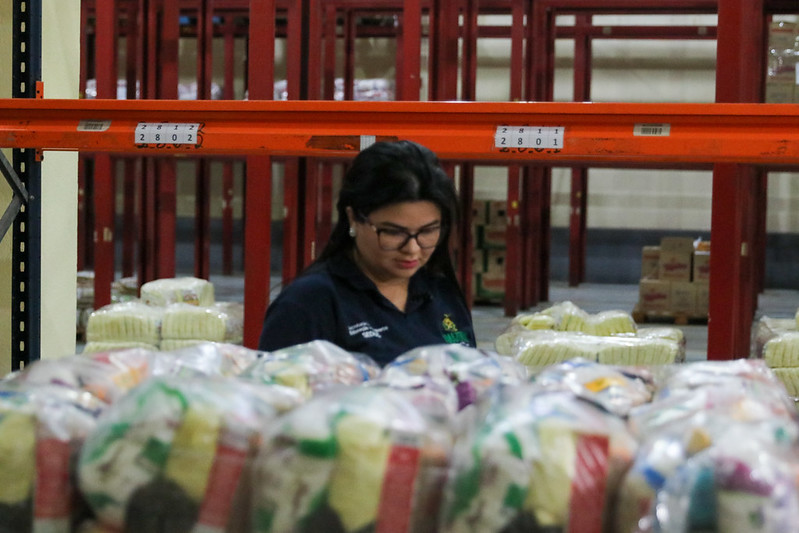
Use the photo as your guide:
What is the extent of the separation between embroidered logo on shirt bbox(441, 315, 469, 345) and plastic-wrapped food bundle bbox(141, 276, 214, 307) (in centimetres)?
327

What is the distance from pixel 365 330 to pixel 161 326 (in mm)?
2652

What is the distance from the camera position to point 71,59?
429cm

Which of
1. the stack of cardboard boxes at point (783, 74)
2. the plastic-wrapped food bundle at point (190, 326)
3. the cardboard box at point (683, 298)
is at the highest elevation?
the stack of cardboard boxes at point (783, 74)

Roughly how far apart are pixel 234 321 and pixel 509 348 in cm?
163

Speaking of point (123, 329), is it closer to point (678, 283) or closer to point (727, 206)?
point (727, 206)

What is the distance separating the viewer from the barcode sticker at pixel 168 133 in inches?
131

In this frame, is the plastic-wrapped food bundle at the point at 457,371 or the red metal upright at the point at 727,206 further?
the red metal upright at the point at 727,206

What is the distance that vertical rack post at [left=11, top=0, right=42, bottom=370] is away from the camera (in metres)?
3.85

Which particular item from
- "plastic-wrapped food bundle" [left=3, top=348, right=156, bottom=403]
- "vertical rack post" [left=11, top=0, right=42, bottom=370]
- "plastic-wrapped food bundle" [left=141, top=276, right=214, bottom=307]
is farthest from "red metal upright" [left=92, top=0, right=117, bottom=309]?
"plastic-wrapped food bundle" [left=3, top=348, right=156, bottom=403]

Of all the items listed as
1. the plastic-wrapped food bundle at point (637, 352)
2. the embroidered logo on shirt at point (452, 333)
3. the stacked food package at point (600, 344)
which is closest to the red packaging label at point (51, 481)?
the embroidered logo on shirt at point (452, 333)

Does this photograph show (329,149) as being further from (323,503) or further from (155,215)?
(155,215)

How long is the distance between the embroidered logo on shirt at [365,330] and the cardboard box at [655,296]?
8112 mm

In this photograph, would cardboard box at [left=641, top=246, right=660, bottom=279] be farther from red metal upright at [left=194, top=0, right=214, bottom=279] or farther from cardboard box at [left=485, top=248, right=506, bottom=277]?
red metal upright at [left=194, top=0, right=214, bottom=279]

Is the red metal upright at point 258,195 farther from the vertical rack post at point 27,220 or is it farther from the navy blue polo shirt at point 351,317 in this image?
the navy blue polo shirt at point 351,317
